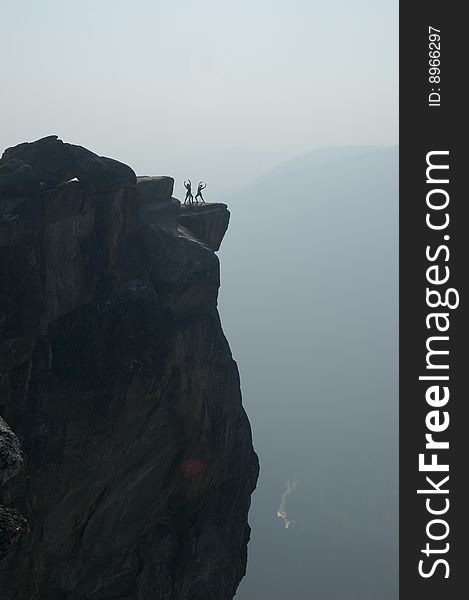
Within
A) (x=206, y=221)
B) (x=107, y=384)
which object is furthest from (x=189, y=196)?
(x=107, y=384)

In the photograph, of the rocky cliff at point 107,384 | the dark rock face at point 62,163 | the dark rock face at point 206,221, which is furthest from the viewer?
the dark rock face at point 206,221

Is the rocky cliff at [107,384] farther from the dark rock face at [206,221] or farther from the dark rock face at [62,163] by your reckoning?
the dark rock face at [206,221]

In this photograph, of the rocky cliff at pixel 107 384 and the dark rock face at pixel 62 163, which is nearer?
the rocky cliff at pixel 107 384

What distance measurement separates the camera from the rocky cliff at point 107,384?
37.8 m

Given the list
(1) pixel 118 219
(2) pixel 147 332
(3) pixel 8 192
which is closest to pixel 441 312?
(2) pixel 147 332

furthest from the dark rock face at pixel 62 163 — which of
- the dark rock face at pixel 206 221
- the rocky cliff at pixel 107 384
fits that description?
the dark rock face at pixel 206 221

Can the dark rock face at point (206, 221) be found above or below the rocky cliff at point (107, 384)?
above

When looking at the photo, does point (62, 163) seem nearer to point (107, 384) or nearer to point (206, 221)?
point (107, 384)

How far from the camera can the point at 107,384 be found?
129 ft

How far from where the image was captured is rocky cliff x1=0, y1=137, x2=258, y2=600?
37.8 meters

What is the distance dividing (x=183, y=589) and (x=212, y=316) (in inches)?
687

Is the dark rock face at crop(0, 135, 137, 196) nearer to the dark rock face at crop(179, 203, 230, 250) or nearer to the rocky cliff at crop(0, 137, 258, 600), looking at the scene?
the rocky cliff at crop(0, 137, 258, 600)

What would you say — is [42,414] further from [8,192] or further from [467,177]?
[467,177]

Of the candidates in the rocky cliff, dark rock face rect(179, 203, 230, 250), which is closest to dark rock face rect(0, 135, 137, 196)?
the rocky cliff
